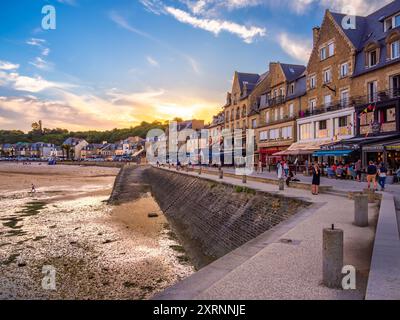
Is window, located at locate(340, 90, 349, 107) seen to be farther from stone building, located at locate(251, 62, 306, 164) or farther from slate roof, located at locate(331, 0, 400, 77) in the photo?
stone building, located at locate(251, 62, 306, 164)

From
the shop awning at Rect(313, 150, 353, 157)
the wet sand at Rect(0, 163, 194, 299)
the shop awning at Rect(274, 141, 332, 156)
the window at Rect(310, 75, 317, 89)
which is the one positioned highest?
the window at Rect(310, 75, 317, 89)

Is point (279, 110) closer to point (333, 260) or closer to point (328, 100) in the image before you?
point (328, 100)

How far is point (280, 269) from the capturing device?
5.60 meters

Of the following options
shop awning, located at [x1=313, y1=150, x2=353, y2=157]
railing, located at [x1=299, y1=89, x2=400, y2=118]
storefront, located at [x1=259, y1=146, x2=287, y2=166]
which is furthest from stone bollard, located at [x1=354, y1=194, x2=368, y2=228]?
storefront, located at [x1=259, y1=146, x2=287, y2=166]

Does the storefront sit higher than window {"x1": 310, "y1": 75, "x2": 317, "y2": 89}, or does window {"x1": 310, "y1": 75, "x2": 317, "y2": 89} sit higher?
window {"x1": 310, "y1": 75, "x2": 317, "y2": 89}

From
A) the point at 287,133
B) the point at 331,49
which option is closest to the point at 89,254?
the point at 331,49

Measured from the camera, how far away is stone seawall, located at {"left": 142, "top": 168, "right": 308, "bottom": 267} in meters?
12.3

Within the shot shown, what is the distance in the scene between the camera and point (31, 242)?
51.4ft

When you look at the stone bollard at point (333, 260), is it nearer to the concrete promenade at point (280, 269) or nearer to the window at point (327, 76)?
the concrete promenade at point (280, 269)

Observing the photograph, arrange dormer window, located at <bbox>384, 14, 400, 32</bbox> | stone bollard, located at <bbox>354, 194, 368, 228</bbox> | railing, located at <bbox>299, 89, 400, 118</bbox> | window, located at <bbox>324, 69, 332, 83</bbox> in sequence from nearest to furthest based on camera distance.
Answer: stone bollard, located at <bbox>354, 194, 368, 228</bbox>
railing, located at <bbox>299, 89, 400, 118</bbox>
dormer window, located at <bbox>384, 14, 400, 32</bbox>
window, located at <bbox>324, 69, 332, 83</bbox>

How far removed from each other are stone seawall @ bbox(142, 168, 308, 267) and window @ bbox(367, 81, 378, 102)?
53.5 feet

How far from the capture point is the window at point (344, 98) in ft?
97.1
